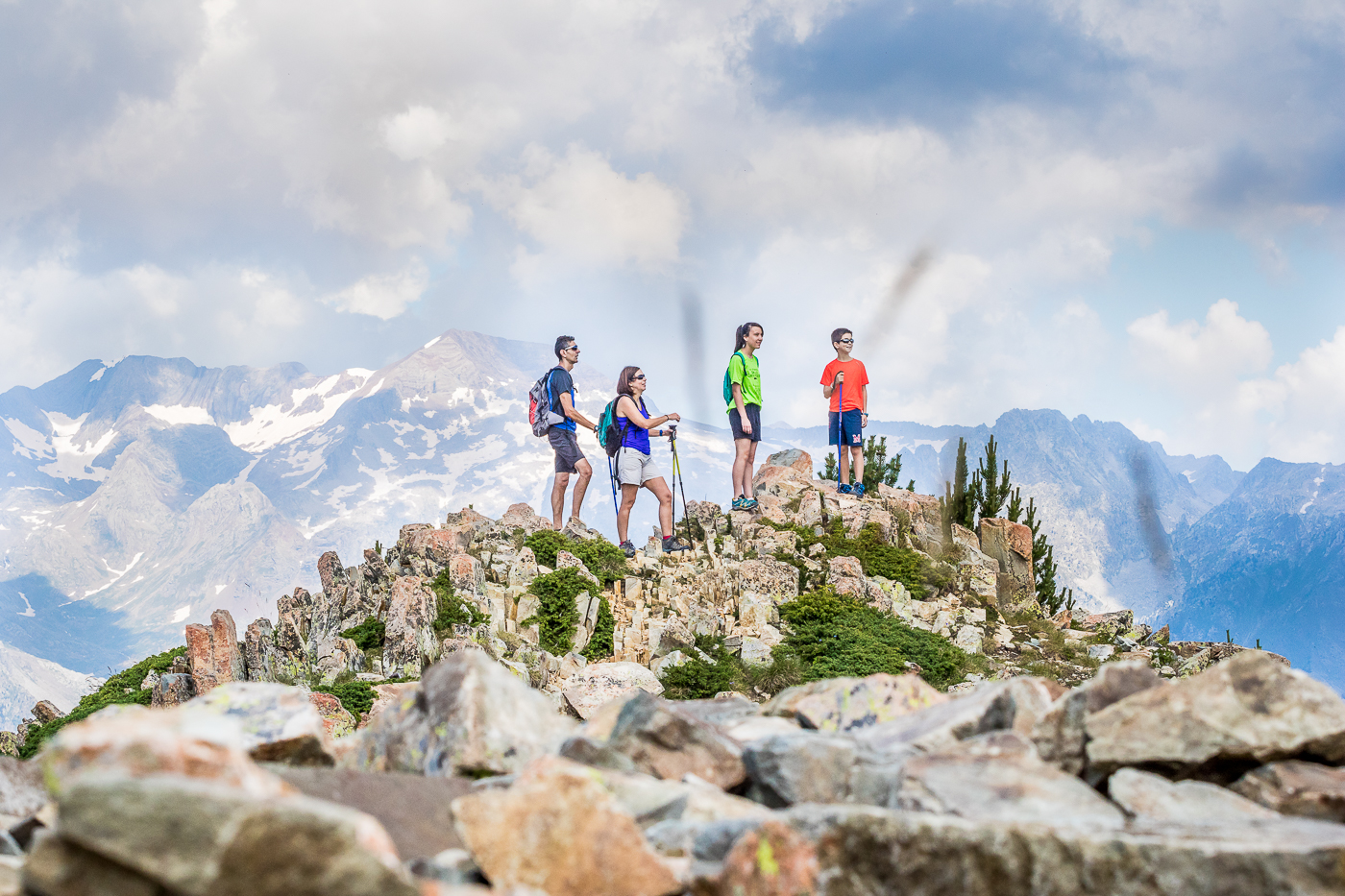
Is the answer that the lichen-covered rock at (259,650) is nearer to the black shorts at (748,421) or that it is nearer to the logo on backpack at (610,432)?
the logo on backpack at (610,432)

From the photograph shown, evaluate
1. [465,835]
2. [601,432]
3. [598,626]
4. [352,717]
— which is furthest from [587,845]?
[601,432]

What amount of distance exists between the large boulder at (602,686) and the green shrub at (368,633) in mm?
3528

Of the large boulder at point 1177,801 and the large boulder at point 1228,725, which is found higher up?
the large boulder at point 1228,725

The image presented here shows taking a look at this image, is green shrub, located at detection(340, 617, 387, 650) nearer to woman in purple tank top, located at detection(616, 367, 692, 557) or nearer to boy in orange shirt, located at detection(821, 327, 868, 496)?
woman in purple tank top, located at detection(616, 367, 692, 557)

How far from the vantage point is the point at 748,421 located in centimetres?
1794

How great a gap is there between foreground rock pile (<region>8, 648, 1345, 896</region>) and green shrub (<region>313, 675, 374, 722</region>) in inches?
230

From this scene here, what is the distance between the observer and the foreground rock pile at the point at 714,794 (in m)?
2.45

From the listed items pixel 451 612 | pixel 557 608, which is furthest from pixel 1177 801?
pixel 557 608

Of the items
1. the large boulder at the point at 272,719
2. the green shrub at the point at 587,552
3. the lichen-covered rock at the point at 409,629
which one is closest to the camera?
the large boulder at the point at 272,719

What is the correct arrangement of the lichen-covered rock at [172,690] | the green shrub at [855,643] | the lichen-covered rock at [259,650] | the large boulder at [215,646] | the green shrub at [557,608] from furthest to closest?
the green shrub at [557,608]
the large boulder at [215,646]
the lichen-covered rock at [259,650]
the green shrub at [855,643]
the lichen-covered rock at [172,690]

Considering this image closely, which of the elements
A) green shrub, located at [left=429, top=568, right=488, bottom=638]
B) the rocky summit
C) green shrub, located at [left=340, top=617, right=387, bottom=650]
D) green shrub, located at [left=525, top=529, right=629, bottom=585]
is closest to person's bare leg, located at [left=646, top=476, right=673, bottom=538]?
green shrub, located at [left=525, top=529, right=629, bottom=585]

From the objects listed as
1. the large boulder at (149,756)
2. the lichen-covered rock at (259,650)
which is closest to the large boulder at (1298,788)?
the large boulder at (149,756)

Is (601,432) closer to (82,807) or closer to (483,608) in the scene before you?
(483,608)

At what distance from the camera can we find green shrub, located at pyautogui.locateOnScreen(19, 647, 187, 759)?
1271 cm
